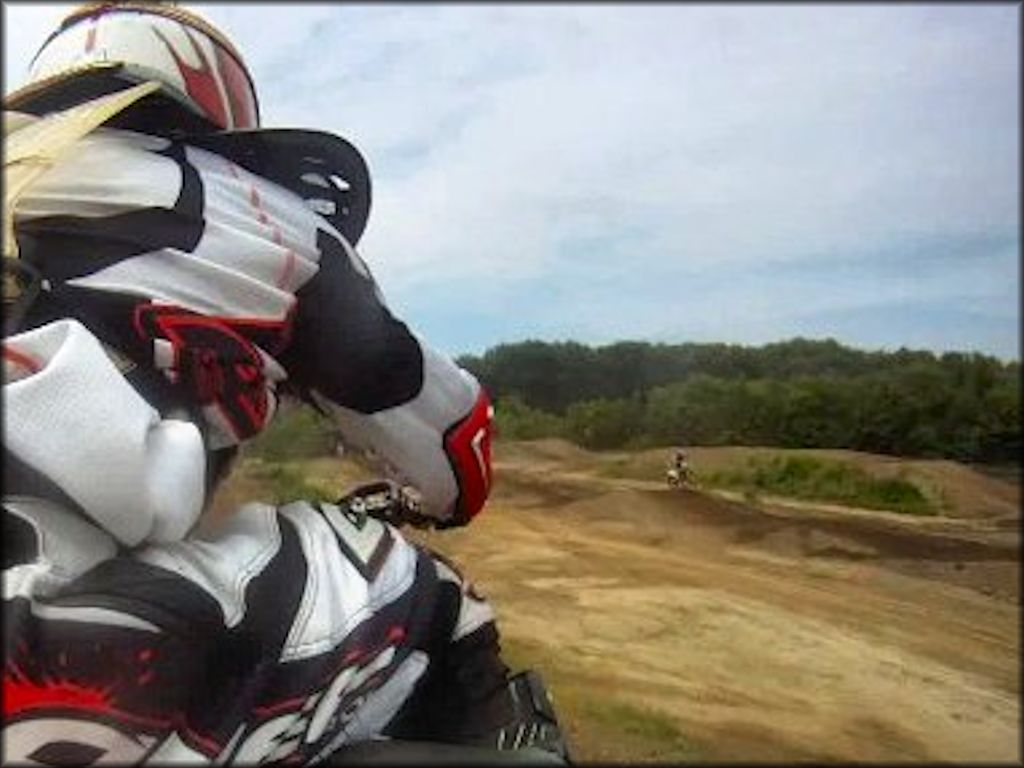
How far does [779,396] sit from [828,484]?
7cm

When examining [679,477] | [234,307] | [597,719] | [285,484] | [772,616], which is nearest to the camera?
[772,616]

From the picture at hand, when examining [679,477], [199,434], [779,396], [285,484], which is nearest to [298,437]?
[285,484]

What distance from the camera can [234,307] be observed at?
4.39 feet

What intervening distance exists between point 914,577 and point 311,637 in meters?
0.61

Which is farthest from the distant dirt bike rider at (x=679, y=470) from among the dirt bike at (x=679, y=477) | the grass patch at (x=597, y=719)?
the grass patch at (x=597, y=719)

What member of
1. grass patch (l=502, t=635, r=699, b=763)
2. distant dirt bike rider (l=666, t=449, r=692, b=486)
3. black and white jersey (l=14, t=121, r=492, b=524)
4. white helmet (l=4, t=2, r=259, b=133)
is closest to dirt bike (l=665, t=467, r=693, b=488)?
distant dirt bike rider (l=666, t=449, r=692, b=486)

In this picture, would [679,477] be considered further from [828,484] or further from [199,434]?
[199,434]

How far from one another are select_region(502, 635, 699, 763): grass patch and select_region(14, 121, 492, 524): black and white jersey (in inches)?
13.9

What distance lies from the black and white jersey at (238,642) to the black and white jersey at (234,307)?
0.16 meters

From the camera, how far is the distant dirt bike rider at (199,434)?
0.92 metres

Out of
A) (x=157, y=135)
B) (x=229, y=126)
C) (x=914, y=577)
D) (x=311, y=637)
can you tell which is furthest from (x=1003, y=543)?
(x=229, y=126)

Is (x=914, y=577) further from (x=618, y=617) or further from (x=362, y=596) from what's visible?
(x=362, y=596)

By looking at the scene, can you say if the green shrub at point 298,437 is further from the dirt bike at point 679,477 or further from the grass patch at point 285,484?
the dirt bike at point 679,477

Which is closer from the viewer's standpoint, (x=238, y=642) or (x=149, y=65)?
(x=238, y=642)
